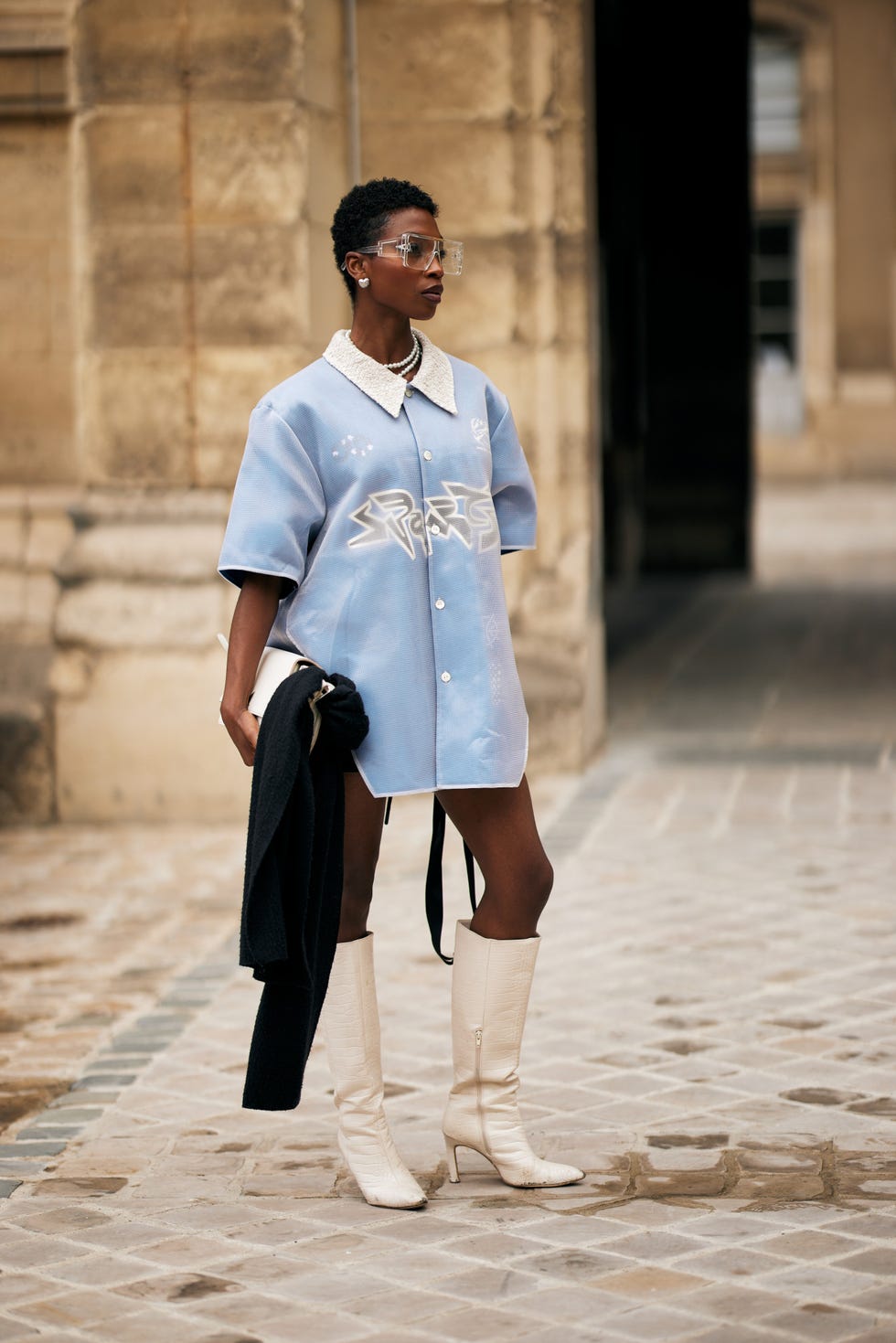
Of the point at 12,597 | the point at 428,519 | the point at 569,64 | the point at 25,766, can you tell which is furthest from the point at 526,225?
the point at 428,519

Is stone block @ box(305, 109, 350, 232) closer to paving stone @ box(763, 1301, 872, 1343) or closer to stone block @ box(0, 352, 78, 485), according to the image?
stone block @ box(0, 352, 78, 485)

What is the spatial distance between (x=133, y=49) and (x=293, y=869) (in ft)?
16.5

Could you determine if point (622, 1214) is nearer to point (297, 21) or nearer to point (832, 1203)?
point (832, 1203)

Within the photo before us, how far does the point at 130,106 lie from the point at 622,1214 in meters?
5.30

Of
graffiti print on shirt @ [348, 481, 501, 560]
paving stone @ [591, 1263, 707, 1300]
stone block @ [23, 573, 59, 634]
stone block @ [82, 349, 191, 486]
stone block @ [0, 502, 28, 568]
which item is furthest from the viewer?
stone block @ [0, 502, 28, 568]

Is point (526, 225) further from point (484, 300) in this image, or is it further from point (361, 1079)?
point (361, 1079)

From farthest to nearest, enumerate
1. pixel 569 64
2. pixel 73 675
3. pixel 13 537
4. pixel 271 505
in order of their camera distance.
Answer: pixel 569 64
pixel 13 537
pixel 73 675
pixel 271 505

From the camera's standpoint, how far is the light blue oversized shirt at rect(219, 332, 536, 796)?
3918 mm

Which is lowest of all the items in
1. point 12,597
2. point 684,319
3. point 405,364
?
point 12,597

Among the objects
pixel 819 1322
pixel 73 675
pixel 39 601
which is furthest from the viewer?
pixel 39 601

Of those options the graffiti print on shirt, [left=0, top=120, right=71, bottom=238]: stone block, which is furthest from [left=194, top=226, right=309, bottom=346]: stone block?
the graffiti print on shirt

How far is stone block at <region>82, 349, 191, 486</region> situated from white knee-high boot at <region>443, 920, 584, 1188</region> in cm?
443

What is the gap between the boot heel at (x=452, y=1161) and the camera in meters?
4.26

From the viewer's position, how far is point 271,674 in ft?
12.9
